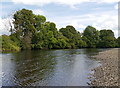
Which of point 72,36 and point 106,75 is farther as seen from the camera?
point 72,36

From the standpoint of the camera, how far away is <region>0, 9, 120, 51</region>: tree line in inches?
2798

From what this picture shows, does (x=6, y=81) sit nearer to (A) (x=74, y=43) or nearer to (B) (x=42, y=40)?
(B) (x=42, y=40)

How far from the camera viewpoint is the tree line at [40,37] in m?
71.1

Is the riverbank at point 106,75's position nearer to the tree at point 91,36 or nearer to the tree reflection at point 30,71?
the tree reflection at point 30,71

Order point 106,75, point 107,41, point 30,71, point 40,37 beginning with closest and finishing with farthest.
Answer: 1. point 106,75
2. point 30,71
3. point 40,37
4. point 107,41

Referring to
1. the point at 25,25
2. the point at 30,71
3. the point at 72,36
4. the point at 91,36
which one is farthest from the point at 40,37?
the point at 30,71

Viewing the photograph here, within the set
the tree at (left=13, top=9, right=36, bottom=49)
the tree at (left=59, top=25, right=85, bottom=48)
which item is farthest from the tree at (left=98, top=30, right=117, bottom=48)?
the tree at (left=13, top=9, right=36, bottom=49)

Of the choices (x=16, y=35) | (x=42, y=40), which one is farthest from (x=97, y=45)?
(x=16, y=35)

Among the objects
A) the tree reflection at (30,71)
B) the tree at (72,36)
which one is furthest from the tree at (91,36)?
the tree reflection at (30,71)

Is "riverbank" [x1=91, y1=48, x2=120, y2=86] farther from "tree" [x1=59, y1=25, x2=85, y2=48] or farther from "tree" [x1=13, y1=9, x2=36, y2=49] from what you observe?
"tree" [x1=59, y1=25, x2=85, y2=48]

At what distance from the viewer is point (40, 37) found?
3081 inches

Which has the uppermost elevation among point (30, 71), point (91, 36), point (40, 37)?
point (91, 36)

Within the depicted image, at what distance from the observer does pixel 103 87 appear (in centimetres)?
1195

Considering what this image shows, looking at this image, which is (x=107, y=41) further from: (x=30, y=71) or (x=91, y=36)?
(x=30, y=71)
